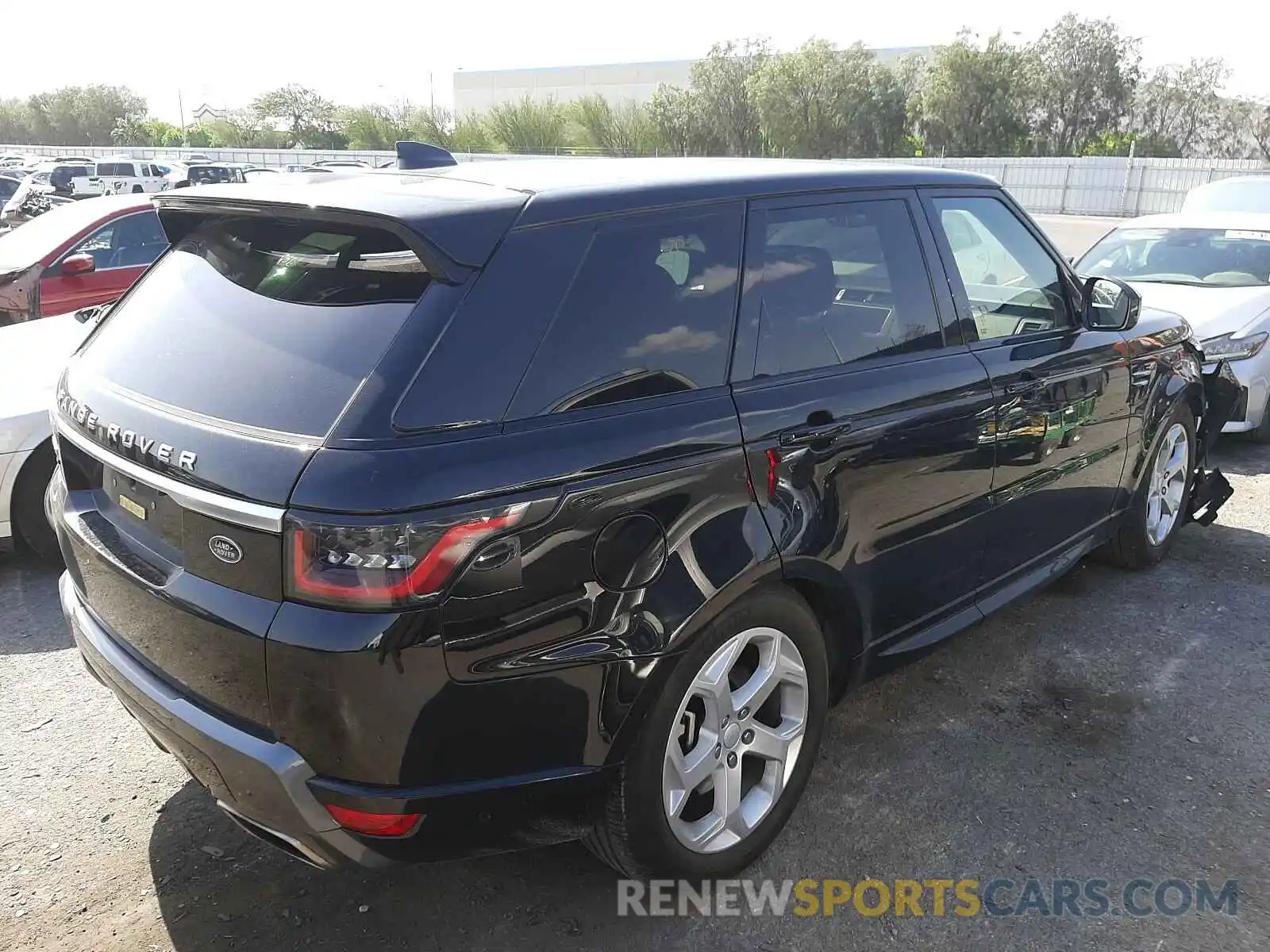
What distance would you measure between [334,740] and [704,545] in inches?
37.2

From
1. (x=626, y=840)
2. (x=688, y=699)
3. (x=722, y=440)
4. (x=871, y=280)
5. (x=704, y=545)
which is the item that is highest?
(x=871, y=280)

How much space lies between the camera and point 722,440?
2.46 m

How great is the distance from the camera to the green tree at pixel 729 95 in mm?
51562

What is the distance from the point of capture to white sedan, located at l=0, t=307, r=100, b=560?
14.8ft

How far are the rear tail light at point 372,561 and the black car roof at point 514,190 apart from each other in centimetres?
64

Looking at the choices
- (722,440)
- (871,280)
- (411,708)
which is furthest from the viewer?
(871,280)

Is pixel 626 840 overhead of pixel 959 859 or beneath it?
overhead

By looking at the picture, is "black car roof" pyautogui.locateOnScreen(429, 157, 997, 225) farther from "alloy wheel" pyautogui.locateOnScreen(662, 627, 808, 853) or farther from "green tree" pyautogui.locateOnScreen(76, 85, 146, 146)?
"green tree" pyautogui.locateOnScreen(76, 85, 146, 146)

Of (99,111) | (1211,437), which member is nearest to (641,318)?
(1211,437)

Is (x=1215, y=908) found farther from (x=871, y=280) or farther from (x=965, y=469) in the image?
(x=871, y=280)

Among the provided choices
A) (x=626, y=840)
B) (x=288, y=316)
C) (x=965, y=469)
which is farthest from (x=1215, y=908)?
(x=288, y=316)

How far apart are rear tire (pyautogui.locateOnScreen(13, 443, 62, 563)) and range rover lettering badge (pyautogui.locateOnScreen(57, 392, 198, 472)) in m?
2.19

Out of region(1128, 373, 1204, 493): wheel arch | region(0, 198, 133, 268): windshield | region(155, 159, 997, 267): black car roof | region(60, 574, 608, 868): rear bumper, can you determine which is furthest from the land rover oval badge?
region(0, 198, 133, 268): windshield

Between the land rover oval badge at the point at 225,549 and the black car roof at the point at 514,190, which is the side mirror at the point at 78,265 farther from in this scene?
the land rover oval badge at the point at 225,549
